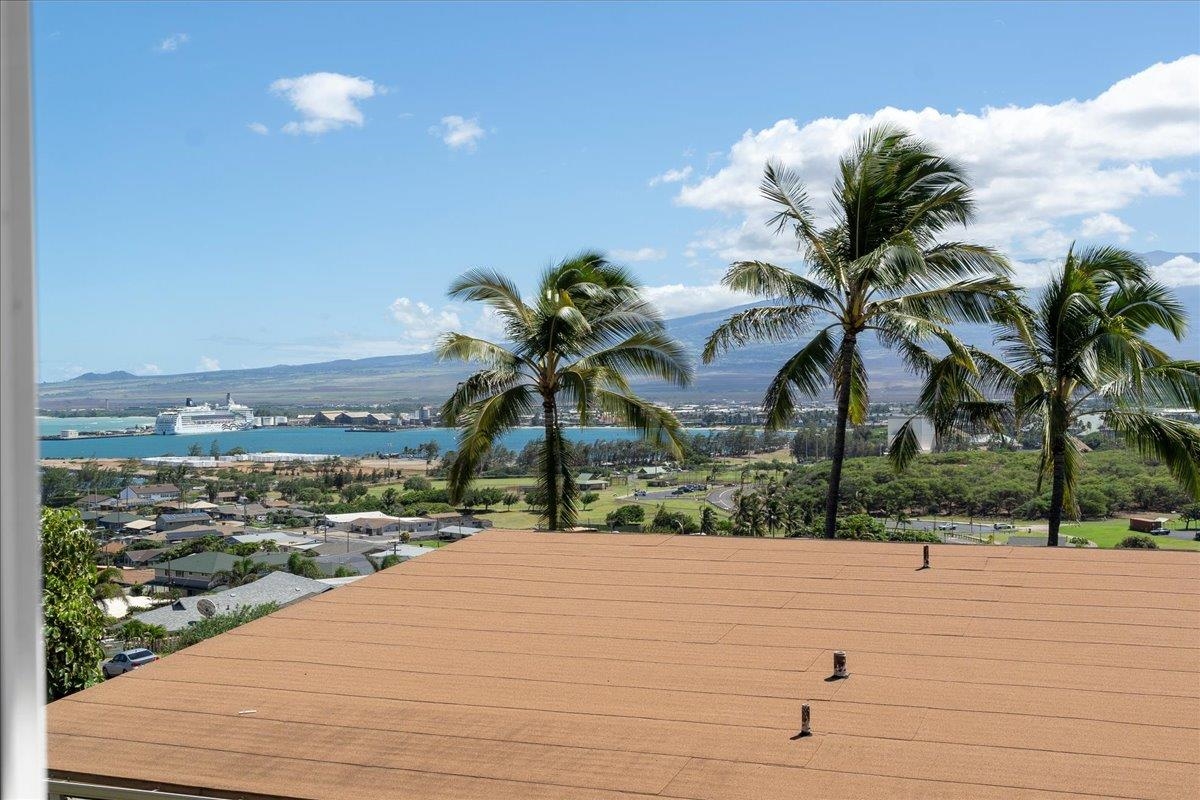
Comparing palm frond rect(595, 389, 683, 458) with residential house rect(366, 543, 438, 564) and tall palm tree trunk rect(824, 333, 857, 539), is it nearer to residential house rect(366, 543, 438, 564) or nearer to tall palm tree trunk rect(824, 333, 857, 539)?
tall palm tree trunk rect(824, 333, 857, 539)

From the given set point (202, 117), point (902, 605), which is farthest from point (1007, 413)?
point (202, 117)

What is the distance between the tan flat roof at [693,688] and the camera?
4117 millimetres

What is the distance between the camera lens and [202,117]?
318 ft

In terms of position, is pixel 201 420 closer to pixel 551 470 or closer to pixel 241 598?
pixel 241 598

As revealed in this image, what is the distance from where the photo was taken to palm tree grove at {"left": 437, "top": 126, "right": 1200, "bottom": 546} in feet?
44.0

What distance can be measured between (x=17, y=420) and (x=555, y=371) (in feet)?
43.6

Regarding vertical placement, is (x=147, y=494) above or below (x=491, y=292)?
below

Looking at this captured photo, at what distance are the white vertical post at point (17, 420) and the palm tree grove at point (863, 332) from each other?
41.5ft

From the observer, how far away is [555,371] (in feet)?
45.8

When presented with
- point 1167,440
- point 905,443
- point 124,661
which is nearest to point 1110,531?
point 1167,440

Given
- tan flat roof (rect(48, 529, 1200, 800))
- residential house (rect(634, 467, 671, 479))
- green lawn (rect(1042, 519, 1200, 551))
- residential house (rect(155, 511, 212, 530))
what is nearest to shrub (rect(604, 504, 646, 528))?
residential house (rect(634, 467, 671, 479))

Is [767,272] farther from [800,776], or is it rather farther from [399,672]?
[800,776]

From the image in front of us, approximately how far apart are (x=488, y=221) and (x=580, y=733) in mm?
93577

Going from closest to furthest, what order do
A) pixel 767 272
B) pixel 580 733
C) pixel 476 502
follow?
pixel 580 733
pixel 767 272
pixel 476 502
